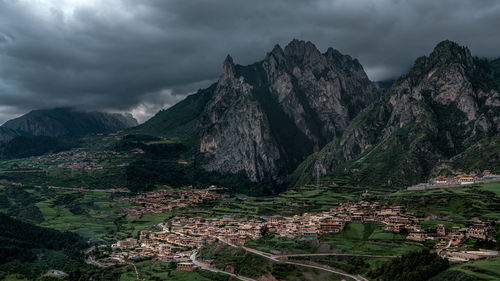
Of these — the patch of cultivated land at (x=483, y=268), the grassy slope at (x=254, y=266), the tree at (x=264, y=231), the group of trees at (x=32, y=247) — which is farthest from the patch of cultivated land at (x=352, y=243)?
the group of trees at (x=32, y=247)

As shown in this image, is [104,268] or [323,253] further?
[104,268]

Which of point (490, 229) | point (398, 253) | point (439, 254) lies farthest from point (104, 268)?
point (490, 229)

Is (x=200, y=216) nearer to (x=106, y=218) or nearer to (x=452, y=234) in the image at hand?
(x=106, y=218)

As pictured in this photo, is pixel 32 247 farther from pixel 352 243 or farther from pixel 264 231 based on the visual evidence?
pixel 352 243

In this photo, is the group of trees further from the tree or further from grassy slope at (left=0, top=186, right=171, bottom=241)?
the tree

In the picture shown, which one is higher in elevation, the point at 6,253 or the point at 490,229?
the point at 490,229

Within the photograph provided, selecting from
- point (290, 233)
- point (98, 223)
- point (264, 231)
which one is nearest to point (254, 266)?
point (290, 233)

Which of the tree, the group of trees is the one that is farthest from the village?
the group of trees

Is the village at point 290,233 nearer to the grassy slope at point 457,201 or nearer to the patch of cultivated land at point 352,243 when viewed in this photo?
the patch of cultivated land at point 352,243
